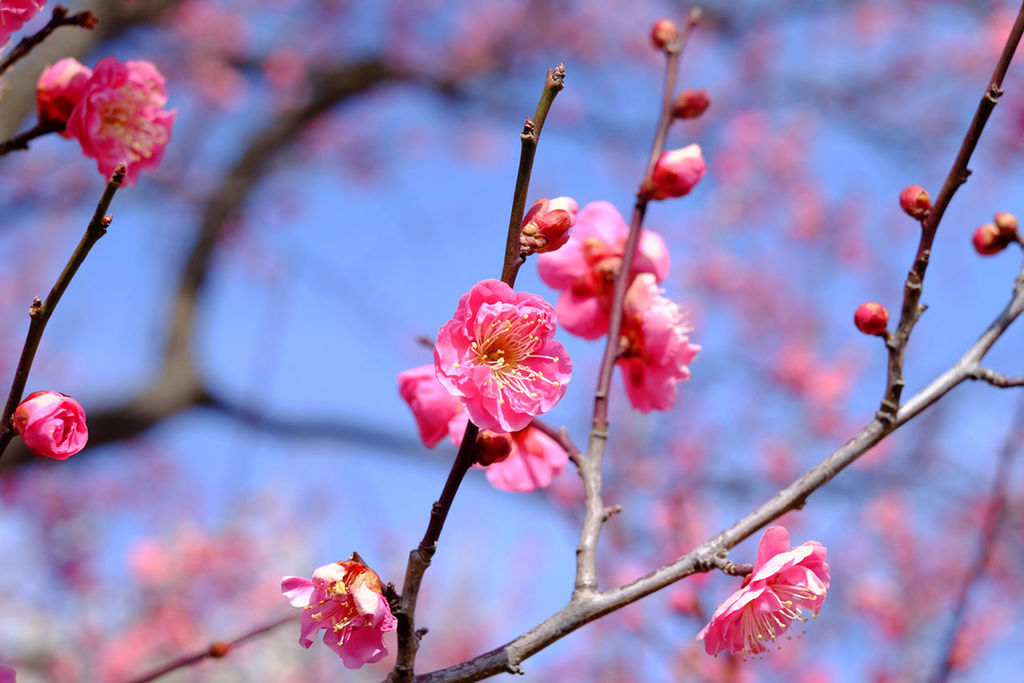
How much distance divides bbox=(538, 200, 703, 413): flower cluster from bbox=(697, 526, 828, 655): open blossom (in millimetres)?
Result: 271

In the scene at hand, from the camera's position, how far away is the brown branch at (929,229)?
0.82 meters

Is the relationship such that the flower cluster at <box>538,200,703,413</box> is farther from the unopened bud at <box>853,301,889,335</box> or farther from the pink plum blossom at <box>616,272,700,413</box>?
the unopened bud at <box>853,301,889,335</box>

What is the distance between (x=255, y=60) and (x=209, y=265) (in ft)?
4.65

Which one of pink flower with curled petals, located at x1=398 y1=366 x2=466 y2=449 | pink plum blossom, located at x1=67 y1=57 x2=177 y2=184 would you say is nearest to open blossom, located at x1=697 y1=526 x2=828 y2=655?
pink flower with curled petals, located at x1=398 y1=366 x2=466 y2=449

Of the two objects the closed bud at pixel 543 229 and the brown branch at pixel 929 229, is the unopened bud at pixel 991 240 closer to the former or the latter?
the brown branch at pixel 929 229

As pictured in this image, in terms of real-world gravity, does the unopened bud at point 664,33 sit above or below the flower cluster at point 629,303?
above

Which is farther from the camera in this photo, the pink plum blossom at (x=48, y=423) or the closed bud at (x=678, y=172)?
the closed bud at (x=678, y=172)

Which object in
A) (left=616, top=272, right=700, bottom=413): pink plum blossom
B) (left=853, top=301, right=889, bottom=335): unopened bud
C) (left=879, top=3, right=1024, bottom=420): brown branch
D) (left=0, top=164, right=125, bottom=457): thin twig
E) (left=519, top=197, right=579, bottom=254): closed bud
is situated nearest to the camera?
(left=0, top=164, right=125, bottom=457): thin twig

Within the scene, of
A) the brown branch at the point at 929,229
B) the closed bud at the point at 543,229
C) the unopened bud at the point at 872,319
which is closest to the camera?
the closed bud at the point at 543,229

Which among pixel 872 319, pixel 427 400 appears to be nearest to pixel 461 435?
pixel 427 400

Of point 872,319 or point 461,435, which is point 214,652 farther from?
point 872,319

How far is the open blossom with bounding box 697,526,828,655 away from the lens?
77cm

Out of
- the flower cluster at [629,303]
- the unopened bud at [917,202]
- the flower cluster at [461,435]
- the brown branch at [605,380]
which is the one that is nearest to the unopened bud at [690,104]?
the brown branch at [605,380]

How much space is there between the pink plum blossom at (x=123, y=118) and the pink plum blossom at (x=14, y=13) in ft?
0.62
